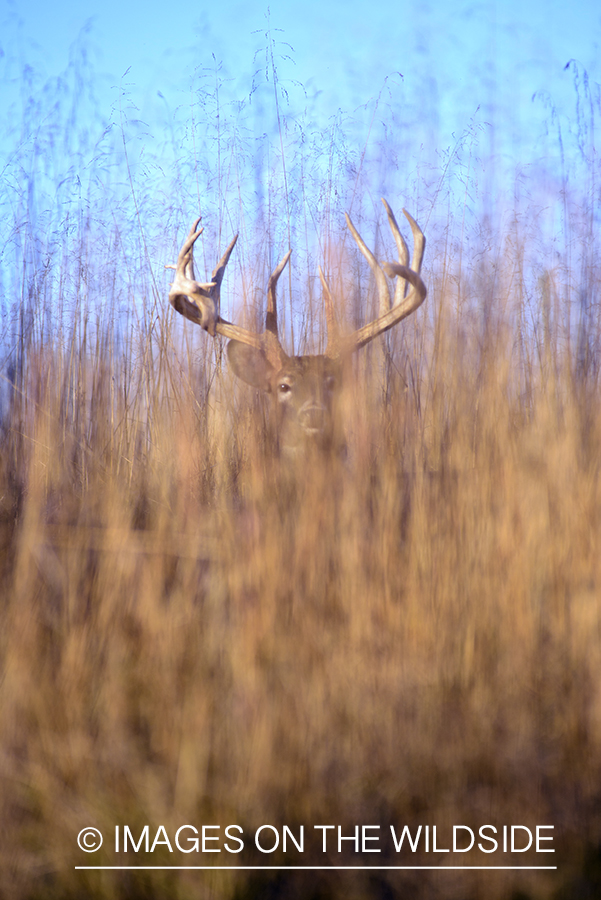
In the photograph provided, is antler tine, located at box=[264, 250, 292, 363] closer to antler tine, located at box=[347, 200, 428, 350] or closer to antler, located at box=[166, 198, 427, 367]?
antler, located at box=[166, 198, 427, 367]

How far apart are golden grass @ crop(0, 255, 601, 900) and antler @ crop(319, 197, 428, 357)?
0.19 metres

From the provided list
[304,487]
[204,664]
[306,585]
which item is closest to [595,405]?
[304,487]

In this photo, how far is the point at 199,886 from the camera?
3.55 ft

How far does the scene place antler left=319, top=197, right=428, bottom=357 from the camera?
90.9 inches

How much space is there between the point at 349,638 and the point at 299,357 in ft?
6.50

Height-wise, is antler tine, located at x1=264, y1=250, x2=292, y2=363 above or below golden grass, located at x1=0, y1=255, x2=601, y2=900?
above

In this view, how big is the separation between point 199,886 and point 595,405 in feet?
6.12

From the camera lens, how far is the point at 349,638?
1.49 m

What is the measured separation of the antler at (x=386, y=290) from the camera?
2.31m

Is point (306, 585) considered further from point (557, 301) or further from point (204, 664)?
point (557, 301)

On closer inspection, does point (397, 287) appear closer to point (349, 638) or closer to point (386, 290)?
point (386, 290)

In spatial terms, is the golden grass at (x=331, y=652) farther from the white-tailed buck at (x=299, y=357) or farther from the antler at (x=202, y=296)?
the antler at (x=202, y=296)

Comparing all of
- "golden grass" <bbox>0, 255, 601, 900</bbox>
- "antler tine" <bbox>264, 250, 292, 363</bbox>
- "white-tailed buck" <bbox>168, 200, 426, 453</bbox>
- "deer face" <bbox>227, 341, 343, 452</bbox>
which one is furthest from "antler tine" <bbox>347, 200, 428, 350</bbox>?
"antler tine" <bbox>264, 250, 292, 363</bbox>

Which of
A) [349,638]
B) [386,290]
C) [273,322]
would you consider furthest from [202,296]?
[349,638]
